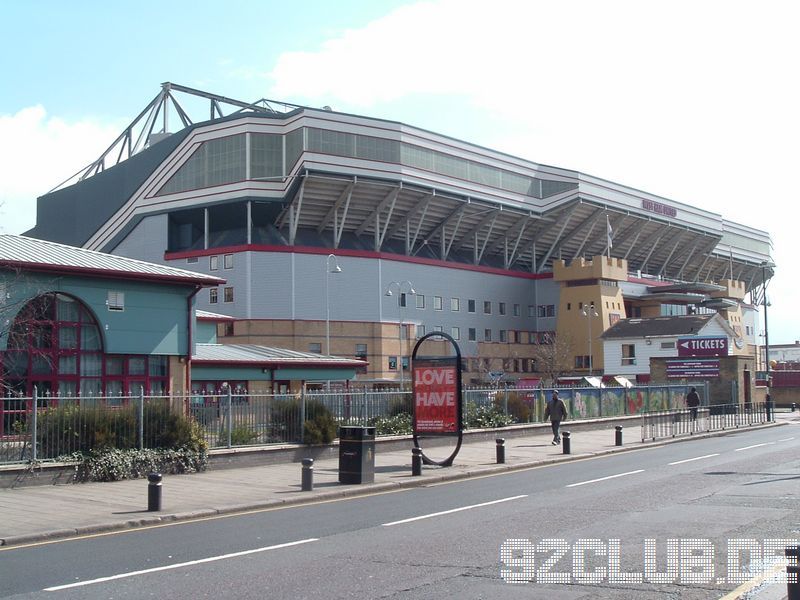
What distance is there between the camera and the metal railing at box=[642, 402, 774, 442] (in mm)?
35750

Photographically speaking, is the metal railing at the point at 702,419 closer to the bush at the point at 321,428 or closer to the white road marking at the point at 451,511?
the bush at the point at 321,428

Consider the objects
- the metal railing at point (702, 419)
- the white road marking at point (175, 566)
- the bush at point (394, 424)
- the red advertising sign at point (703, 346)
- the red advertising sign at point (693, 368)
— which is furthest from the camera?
the red advertising sign at point (703, 346)

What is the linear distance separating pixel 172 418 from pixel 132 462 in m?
1.54

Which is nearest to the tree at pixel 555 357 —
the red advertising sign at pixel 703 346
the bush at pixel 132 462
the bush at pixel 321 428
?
the red advertising sign at pixel 703 346

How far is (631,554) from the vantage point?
406 inches

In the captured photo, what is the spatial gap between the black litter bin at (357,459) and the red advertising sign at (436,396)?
3003mm

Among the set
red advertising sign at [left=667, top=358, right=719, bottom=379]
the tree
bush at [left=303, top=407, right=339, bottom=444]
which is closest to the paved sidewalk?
bush at [left=303, top=407, right=339, bottom=444]

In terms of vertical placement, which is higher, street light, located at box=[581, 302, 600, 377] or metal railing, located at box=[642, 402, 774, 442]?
street light, located at box=[581, 302, 600, 377]

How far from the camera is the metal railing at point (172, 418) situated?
64.4 feet

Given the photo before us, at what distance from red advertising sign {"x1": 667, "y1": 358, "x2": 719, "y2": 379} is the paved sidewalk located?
29.3m

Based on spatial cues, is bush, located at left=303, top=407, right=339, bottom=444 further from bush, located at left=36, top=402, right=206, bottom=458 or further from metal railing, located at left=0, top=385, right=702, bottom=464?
bush, located at left=36, top=402, right=206, bottom=458

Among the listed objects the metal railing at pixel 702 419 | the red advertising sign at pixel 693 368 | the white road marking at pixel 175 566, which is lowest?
the metal railing at pixel 702 419

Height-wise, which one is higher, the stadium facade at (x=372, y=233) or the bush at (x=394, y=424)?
the stadium facade at (x=372, y=233)

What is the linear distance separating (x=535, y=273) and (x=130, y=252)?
4060 centimetres
